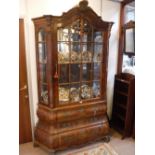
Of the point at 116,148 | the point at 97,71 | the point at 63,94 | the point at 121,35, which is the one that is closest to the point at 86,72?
the point at 97,71

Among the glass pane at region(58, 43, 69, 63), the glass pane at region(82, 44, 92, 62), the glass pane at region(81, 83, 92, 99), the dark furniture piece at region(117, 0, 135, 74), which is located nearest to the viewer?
the glass pane at region(58, 43, 69, 63)

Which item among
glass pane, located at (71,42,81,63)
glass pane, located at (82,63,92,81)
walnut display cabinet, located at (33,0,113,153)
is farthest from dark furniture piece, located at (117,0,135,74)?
glass pane, located at (71,42,81,63)

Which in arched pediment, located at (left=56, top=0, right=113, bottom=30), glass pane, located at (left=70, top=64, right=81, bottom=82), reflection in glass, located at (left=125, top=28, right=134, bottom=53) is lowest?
glass pane, located at (left=70, top=64, right=81, bottom=82)

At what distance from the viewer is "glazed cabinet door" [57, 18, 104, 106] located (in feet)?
9.03

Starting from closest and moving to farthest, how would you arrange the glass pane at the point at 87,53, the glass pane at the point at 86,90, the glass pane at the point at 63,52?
1. the glass pane at the point at 63,52
2. the glass pane at the point at 87,53
3. the glass pane at the point at 86,90

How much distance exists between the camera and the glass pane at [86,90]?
3.03m

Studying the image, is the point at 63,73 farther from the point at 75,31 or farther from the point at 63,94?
the point at 75,31

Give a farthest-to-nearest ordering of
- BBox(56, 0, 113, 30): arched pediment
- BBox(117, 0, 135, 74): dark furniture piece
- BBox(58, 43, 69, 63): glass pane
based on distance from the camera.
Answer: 1. BBox(117, 0, 135, 74): dark furniture piece
2. BBox(58, 43, 69, 63): glass pane
3. BBox(56, 0, 113, 30): arched pediment

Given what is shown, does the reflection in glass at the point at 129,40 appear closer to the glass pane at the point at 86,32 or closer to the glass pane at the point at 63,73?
the glass pane at the point at 86,32

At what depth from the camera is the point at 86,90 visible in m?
3.06

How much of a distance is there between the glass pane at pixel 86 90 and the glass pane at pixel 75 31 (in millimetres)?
Answer: 742

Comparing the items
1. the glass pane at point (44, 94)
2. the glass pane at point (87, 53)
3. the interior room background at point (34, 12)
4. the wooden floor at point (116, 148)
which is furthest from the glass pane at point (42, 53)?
the wooden floor at point (116, 148)

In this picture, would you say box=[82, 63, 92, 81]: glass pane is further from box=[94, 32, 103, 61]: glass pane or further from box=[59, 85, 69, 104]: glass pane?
box=[59, 85, 69, 104]: glass pane
